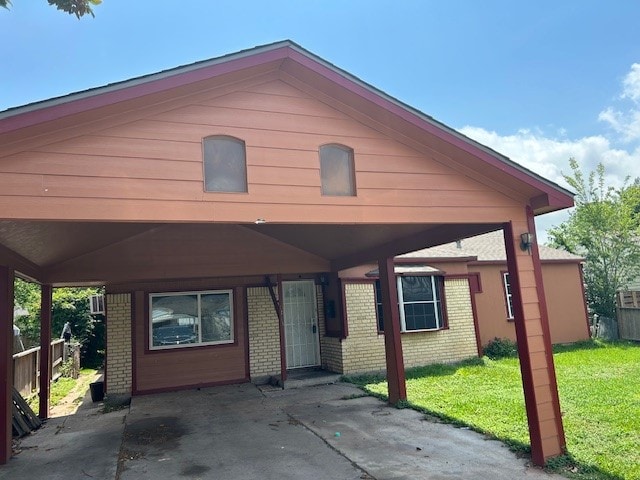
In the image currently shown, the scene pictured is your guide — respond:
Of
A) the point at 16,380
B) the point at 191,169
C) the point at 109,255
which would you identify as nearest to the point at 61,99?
the point at 191,169

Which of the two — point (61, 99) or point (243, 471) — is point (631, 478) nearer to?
point (243, 471)

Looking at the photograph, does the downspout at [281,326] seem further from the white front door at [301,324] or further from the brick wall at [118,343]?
the brick wall at [118,343]

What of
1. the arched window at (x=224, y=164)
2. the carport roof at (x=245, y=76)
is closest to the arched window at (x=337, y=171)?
the carport roof at (x=245, y=76)

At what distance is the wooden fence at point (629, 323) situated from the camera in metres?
15.9

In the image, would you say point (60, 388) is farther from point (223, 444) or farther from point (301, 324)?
point (223, 444)

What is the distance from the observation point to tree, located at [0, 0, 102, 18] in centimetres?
518

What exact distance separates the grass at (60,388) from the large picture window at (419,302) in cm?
820

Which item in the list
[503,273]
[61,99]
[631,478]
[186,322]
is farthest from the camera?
[503,273]

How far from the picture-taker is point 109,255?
8.72 metres

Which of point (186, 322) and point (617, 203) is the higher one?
point (617, 203)

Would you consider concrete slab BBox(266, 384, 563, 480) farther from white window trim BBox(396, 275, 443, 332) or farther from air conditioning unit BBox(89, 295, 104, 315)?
air conditioning unit BBox(89, 295, 104, 315)

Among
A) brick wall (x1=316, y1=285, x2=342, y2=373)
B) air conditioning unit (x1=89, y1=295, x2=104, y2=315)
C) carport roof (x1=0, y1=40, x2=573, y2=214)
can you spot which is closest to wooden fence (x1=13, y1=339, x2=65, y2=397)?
air conditioning unit (x1=89, y1=295, x2=104, y2=315)

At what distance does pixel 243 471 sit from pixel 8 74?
681 centimetres

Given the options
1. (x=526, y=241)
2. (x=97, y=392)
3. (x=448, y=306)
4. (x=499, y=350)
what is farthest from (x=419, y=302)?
(x=97, y=392)
